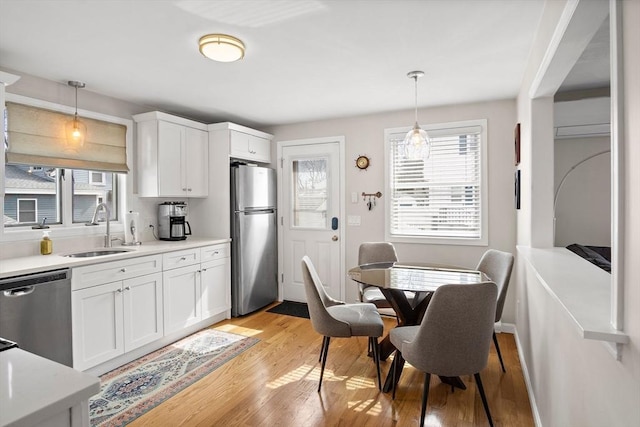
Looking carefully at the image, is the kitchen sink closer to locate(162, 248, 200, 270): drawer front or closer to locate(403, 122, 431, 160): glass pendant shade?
locate(162, 248, 200, 270): drawer front

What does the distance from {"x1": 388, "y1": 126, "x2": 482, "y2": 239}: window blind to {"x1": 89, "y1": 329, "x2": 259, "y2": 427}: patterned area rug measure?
7.17ft

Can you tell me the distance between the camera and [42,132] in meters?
2.96

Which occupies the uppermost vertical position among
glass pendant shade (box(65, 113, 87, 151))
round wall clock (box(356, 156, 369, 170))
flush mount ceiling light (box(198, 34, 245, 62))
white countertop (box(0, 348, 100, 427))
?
flush mount ceiling light (box(198, 34, 245, 62))

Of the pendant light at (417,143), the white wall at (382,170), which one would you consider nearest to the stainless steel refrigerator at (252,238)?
the white wall at (382,170)

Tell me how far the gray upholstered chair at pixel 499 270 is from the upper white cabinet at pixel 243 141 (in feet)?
9.43

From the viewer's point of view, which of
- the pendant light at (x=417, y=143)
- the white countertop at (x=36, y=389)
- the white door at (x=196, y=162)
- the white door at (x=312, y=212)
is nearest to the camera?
the white countertop at (x=36, y=389)

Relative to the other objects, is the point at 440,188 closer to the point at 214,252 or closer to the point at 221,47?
the point at 214,252

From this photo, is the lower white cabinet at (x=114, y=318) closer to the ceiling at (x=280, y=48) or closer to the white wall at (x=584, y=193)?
the ceiling at (x=280, y=48)

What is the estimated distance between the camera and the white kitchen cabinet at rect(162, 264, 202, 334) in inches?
133

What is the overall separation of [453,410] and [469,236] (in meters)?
2.03

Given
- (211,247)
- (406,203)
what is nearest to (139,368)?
(211,247)

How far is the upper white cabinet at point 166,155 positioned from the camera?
3.65 metres

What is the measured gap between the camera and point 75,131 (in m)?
3.10

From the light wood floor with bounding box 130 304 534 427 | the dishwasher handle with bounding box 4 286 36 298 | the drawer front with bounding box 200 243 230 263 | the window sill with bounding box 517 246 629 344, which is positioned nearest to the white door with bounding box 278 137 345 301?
the drawer front with bounding box 200 243 230 263
